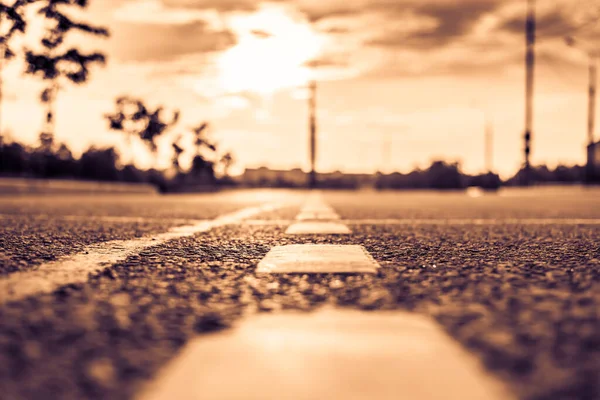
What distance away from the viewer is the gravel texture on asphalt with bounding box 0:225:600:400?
3.35 feet

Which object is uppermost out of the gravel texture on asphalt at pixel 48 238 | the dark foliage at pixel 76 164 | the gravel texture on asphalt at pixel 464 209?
the dark foliage at pixel 76 164

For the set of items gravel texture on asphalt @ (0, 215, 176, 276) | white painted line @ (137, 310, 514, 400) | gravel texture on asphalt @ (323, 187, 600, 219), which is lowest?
gravel texture on asphalt @ (323, 187, 600, 219)

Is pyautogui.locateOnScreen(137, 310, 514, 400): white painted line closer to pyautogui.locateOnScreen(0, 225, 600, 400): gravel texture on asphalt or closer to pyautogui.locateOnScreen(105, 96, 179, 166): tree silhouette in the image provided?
pyautogui.locateOnScreen(0, 225, 600, 400): gravel texture on asphalt

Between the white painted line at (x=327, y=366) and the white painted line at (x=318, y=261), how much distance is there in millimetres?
825

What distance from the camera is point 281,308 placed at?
5.12 feet

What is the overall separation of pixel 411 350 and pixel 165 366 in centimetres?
48

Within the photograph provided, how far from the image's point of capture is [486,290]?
1.79m

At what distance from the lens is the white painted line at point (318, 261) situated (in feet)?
7.15

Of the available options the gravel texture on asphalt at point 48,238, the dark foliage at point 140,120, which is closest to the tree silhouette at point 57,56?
the gravel texture on asphalt at point 48,238

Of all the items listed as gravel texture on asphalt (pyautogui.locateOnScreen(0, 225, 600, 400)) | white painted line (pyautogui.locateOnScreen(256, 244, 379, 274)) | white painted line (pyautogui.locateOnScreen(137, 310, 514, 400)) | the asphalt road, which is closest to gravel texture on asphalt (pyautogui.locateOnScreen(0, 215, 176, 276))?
the asphalt road

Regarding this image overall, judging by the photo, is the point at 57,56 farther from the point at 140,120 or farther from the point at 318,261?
the point at 140,120

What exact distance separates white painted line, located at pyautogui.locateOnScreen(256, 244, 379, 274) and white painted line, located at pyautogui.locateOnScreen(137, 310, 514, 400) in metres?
0.83

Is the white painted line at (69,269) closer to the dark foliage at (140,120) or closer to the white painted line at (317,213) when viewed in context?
the white painted line at (317,213)

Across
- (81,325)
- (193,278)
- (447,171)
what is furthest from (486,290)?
(447,171)
